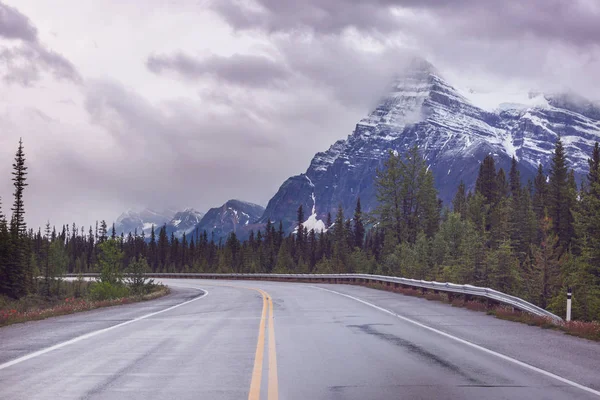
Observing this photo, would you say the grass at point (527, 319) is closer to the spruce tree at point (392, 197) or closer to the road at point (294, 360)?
the road at point (294, 360)

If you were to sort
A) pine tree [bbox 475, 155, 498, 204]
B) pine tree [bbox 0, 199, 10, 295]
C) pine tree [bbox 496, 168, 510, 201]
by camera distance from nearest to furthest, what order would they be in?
1. pine tree [bbox 0, 199, 10, 295]
2. pine tree [bbox 496, 168, 510, 201]
3. pine tree [bbox 475, 155, 498, 204]

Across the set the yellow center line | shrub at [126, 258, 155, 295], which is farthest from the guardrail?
shrub at [126, 258, 155, 295]

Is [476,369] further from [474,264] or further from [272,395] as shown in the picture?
[474,264]

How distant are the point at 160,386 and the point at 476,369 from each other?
4.85 metres

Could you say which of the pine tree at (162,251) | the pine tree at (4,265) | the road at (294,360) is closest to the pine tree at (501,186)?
the pine tree at (4,265)

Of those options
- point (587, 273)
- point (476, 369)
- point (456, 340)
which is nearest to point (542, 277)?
point (587, 273)

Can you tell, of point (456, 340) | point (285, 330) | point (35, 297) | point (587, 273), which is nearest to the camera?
point (456, 340)

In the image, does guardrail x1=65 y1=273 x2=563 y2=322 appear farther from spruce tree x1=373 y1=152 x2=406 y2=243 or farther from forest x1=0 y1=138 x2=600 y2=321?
spruce tree x1=373 y1=152 x2=406 y2=243

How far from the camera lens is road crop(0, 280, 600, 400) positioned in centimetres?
784

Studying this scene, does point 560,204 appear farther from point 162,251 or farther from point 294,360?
point 162,251

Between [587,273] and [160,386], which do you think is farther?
[587,273]

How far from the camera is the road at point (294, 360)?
7840mm

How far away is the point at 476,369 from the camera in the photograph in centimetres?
953

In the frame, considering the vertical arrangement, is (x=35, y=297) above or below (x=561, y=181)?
below
